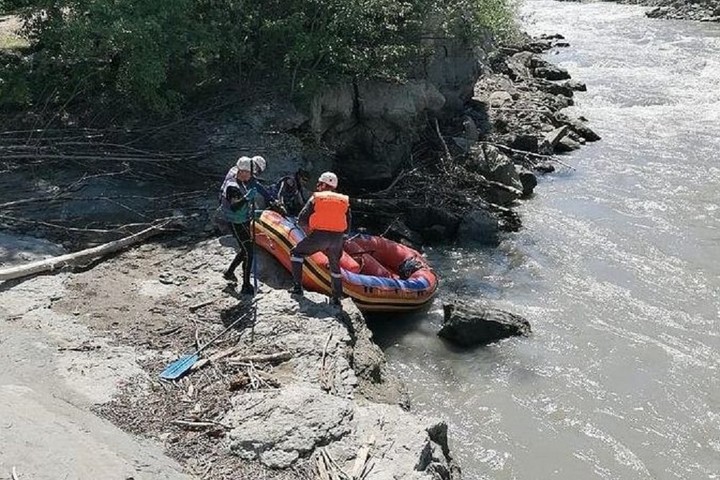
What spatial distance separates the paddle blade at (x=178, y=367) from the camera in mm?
8531

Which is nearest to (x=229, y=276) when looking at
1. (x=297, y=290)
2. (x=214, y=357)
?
(x=297, y=290)

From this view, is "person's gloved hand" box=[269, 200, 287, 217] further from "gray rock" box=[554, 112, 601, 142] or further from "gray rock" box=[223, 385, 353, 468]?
"gray rock" box=[554, 112, 601, 142]

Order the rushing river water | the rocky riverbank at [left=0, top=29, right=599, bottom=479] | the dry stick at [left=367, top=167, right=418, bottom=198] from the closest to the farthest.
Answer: the rocky riverbank at [left=0, top=29, right=599, bottom=479] → the rushing river water → the dry stick at [left=367, top=167, right=418, bottom=198]

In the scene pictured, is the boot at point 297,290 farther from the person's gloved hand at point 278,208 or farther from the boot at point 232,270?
the person's gloved hand at point 278,208

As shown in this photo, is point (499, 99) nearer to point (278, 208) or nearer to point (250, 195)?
point (278, 208)

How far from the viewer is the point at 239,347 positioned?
920 cm

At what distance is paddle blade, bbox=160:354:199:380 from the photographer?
853 centimetres

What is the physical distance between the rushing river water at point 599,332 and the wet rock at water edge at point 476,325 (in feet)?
0.69

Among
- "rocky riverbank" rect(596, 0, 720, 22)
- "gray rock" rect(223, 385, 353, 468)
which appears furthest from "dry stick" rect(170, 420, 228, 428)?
"rocky riverbank" rect(596, 0, 720, 22)

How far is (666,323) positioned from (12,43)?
14.8 m

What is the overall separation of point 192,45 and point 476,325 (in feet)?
24.2

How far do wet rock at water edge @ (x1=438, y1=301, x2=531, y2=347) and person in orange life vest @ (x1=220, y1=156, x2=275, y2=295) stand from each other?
3.32 meters

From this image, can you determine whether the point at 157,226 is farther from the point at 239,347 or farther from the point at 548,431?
the point at 548,431

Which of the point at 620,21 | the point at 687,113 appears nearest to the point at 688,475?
the point at 687,113
